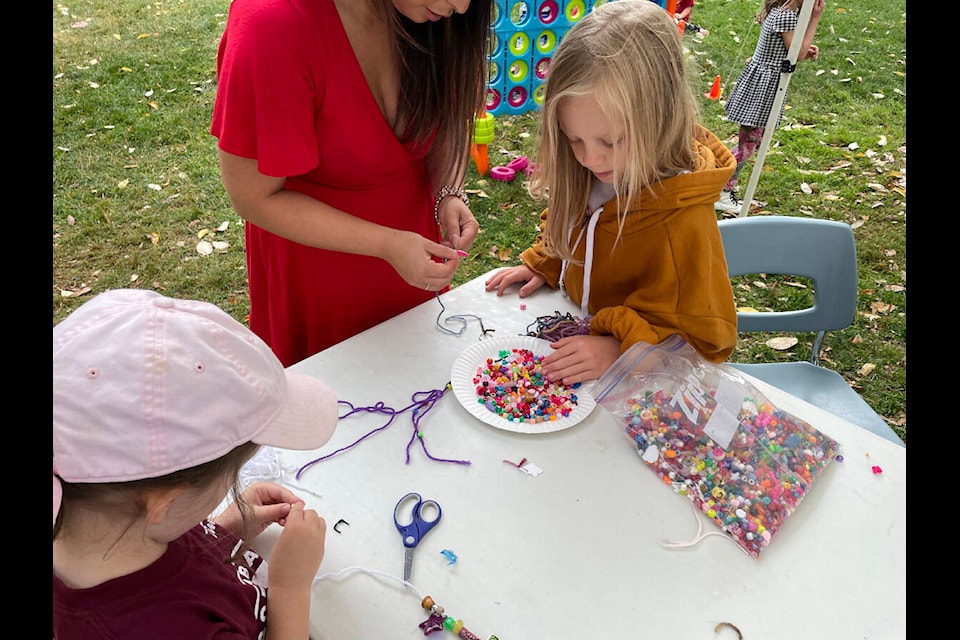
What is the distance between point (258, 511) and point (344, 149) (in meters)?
0.72

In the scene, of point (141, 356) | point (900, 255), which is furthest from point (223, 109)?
point (900, 255)

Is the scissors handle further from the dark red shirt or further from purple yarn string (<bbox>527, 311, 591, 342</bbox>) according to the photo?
purple yarn string (<bbox>527, 311, 591, 342</bbox>)

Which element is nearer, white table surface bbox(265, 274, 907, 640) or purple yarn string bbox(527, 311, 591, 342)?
white table surface bbox(265, 274, 907, 640)

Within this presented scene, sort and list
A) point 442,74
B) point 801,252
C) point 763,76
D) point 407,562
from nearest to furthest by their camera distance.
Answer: point 407,562 < point 442,74 < point 801,252 < point 763,76

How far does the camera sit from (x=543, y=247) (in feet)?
5.30

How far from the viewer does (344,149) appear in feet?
4.39

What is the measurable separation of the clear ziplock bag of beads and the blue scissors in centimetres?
39

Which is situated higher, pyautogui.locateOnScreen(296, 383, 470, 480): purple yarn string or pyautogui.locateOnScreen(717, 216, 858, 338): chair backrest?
pyautogui.locateOnScreen(717, 216, 858, 338): chair backrest

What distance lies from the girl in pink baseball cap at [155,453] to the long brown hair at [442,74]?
0.76m

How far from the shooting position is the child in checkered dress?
141 inches

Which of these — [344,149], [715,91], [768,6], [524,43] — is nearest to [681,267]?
[344,149]

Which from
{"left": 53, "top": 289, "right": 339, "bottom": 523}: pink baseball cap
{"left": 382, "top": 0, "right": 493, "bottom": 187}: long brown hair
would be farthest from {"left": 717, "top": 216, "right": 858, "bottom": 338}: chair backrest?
{"left": 53, "top": 289, "right": 339, "bottom": 523}: pink baseball cap

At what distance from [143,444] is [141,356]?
3.6 inches

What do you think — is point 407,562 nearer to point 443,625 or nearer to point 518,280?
point 443,625
